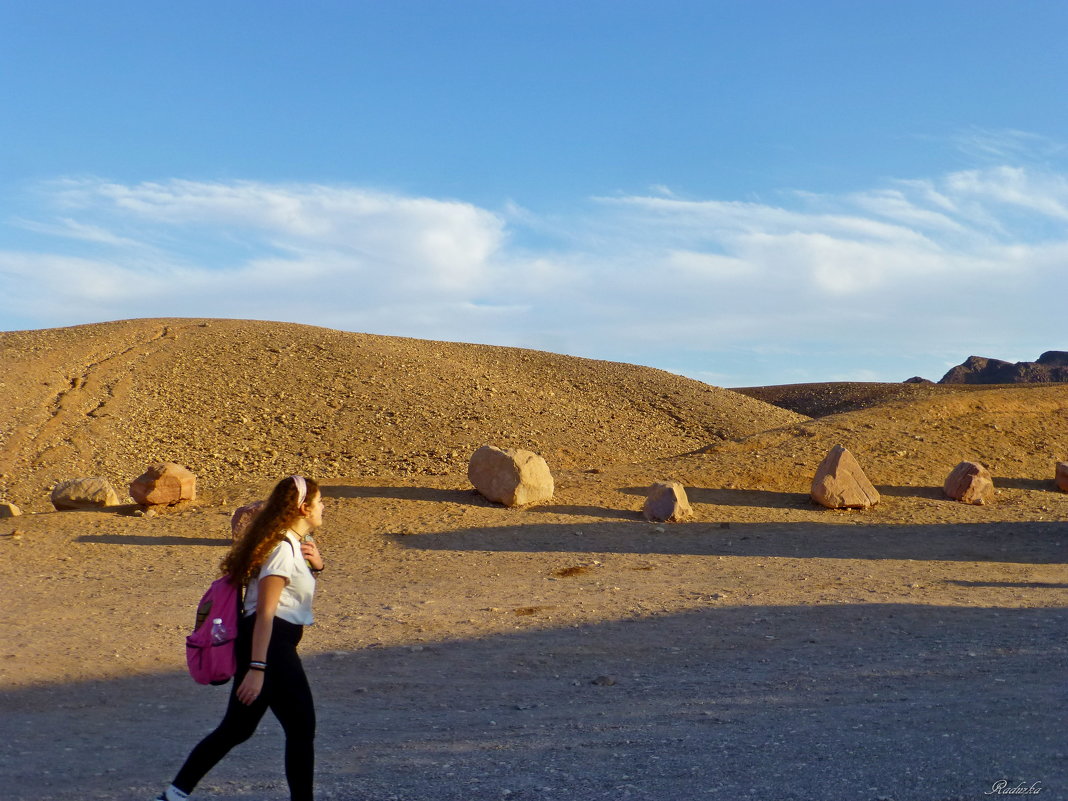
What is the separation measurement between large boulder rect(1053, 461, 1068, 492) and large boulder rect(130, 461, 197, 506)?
49.4 ft

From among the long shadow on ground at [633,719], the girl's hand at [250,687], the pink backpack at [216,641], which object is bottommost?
the long shadow on ground at [633,719]

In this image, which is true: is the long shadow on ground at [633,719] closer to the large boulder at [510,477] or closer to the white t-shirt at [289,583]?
the white t-shirt at [289,583]

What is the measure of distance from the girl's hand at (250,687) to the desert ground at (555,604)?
1.17m

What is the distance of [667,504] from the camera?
15750 millimetres

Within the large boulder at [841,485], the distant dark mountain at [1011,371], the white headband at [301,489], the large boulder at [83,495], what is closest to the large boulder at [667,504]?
the large boulder at [841,485]

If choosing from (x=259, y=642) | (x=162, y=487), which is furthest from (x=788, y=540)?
(x=259, y=642)

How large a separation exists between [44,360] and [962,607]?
28048mm

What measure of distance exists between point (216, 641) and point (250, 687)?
0.81ft

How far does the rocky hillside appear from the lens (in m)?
→ 22.2

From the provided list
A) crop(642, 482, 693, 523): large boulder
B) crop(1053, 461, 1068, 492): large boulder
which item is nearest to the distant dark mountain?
crop(1053, 461, 1068, 492): large boulder

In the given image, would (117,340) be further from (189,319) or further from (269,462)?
(269,462)

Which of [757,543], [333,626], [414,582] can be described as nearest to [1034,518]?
[757,543]

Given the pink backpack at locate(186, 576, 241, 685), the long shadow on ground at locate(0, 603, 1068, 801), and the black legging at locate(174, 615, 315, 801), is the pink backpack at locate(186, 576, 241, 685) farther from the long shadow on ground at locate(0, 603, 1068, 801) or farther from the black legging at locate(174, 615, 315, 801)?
the long shadow on ground at locate(0, 603, 1068, 801)

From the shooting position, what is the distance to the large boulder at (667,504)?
51.4 ft
